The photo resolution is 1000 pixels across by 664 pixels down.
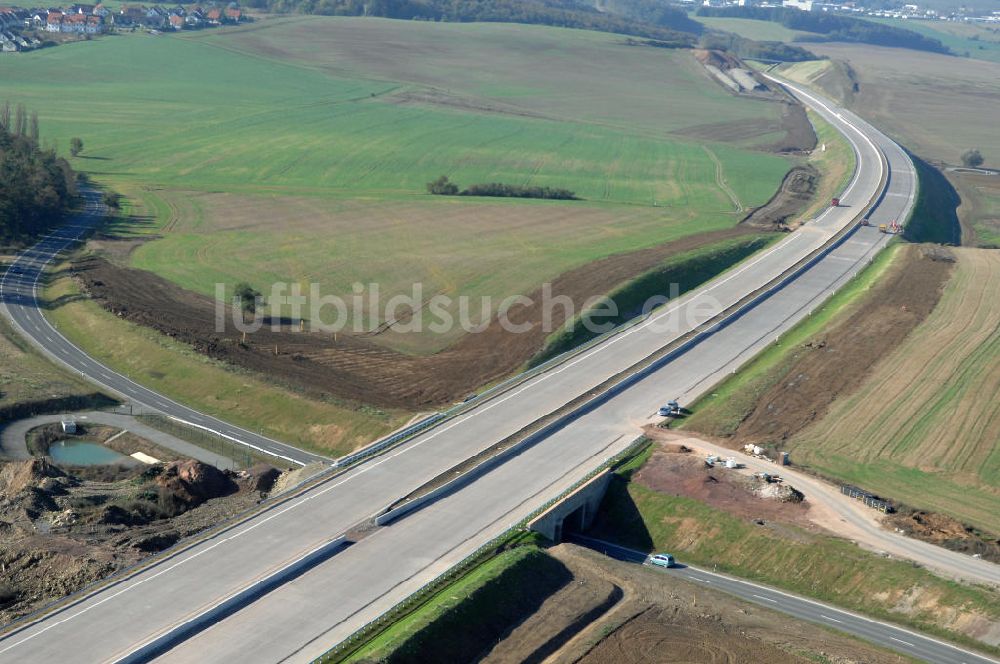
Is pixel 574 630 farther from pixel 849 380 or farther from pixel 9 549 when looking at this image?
pixel 849 380

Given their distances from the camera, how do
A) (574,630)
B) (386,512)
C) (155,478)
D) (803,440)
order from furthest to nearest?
1. (803,440)
2. (155,478)
3. (386,512)
4. (574,630)

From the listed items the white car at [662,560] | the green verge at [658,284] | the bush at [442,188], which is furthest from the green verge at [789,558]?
the bush at [442,188]

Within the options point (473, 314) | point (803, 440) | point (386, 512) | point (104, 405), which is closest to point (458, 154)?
point (473, 314)

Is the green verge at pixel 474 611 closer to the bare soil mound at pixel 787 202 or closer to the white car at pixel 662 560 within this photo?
the white car at pixel 662 560

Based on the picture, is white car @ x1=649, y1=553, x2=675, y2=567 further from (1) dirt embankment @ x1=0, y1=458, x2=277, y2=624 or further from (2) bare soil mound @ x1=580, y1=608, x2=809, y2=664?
(1) dirt embankment @ x1=0, y1=458, x2=277, y2=624

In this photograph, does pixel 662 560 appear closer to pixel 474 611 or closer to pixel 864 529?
pixel 864 529

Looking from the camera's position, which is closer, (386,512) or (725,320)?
(386,512)

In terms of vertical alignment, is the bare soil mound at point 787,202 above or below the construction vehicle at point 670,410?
below
